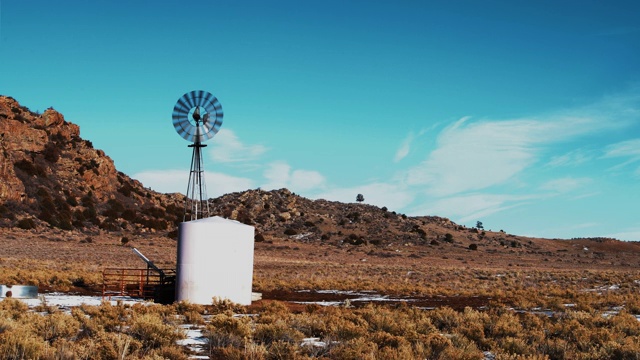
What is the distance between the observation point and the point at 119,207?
8238 centimetres

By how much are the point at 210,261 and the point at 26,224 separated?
4811cm

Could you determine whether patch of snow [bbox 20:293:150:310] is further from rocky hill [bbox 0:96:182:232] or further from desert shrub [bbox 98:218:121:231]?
desert shrub [bbox 98:218:121:231]

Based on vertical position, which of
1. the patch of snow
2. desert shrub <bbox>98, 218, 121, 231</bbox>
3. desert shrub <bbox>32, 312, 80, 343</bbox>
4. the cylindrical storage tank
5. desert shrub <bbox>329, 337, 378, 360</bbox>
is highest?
desert shrub <bbox>98, 218, 121, 231</bbox>

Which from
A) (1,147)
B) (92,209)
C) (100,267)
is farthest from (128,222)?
(100,267)

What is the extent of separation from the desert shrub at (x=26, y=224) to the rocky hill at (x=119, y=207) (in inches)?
3.9

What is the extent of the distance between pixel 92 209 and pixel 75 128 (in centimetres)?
2347

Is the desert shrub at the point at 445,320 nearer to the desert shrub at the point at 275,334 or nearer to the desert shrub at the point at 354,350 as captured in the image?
the desert shrub at the point at 354,350

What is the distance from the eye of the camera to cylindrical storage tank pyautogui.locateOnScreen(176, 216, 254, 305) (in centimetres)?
2431

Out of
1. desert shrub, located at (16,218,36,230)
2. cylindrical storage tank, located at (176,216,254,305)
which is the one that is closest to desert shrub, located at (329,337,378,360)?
cylindrical storage tank, located at (176,216,254,305)

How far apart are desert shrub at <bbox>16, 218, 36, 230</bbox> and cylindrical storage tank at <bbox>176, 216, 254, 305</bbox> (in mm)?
46804

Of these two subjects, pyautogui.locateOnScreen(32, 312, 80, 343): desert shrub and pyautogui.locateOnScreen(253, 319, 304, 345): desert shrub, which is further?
pyautogui.locateOnScreen(253, 319, 304, 345): desert shrub

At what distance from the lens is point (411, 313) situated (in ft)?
70.0

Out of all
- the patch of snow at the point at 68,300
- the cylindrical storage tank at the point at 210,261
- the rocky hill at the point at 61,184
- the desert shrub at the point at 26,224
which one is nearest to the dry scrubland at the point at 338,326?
the cylindrical storage tank at the point at 210,261

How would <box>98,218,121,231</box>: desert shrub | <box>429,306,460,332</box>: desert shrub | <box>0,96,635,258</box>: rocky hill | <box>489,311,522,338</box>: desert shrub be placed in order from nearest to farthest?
1. <box>489,311,522,338</box>: desert shrub
2. <box>429,306,460,332</box>: desert shrub
3. <box>0,96,635,258</box>: rocky hill
4. <box>98,218,121,231</box>: desert shrub
